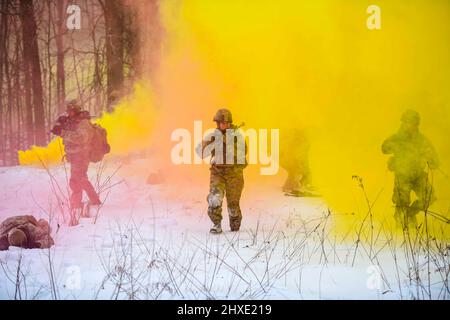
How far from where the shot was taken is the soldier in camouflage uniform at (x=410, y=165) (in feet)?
22.9

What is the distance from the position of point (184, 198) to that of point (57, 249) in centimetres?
347

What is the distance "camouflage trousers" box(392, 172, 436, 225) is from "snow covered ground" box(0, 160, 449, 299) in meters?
1.05

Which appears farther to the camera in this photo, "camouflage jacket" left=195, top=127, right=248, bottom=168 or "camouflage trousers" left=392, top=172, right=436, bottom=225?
"camouflage trousers" left=392, top=172, right=436, bottom=225

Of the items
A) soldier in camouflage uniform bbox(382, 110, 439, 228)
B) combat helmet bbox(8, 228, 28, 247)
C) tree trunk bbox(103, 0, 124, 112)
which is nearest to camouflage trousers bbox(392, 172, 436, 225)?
soldier in camouflage uniform bbox(382, 110, 439, 228)

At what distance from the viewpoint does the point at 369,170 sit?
10328 millimetres

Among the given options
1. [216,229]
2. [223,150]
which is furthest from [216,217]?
[223,150]

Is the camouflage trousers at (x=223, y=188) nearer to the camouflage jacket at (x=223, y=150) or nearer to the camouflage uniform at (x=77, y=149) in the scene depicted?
the camouflage jacket at (x=223, y=150)

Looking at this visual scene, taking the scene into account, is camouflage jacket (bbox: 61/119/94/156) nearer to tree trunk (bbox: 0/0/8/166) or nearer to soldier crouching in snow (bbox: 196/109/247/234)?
soldier crouching in snow (bbox: 196/109/247/234)

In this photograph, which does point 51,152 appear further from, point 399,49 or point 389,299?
point 389,299

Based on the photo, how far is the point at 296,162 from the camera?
9453 millimetres

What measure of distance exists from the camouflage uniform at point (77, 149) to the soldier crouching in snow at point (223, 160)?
78.6 inches

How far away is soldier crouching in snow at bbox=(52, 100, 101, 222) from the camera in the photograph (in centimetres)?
764

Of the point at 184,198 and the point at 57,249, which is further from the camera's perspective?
the point at 184,198

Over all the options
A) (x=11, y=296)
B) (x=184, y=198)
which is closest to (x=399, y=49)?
(x=184, y=198)
